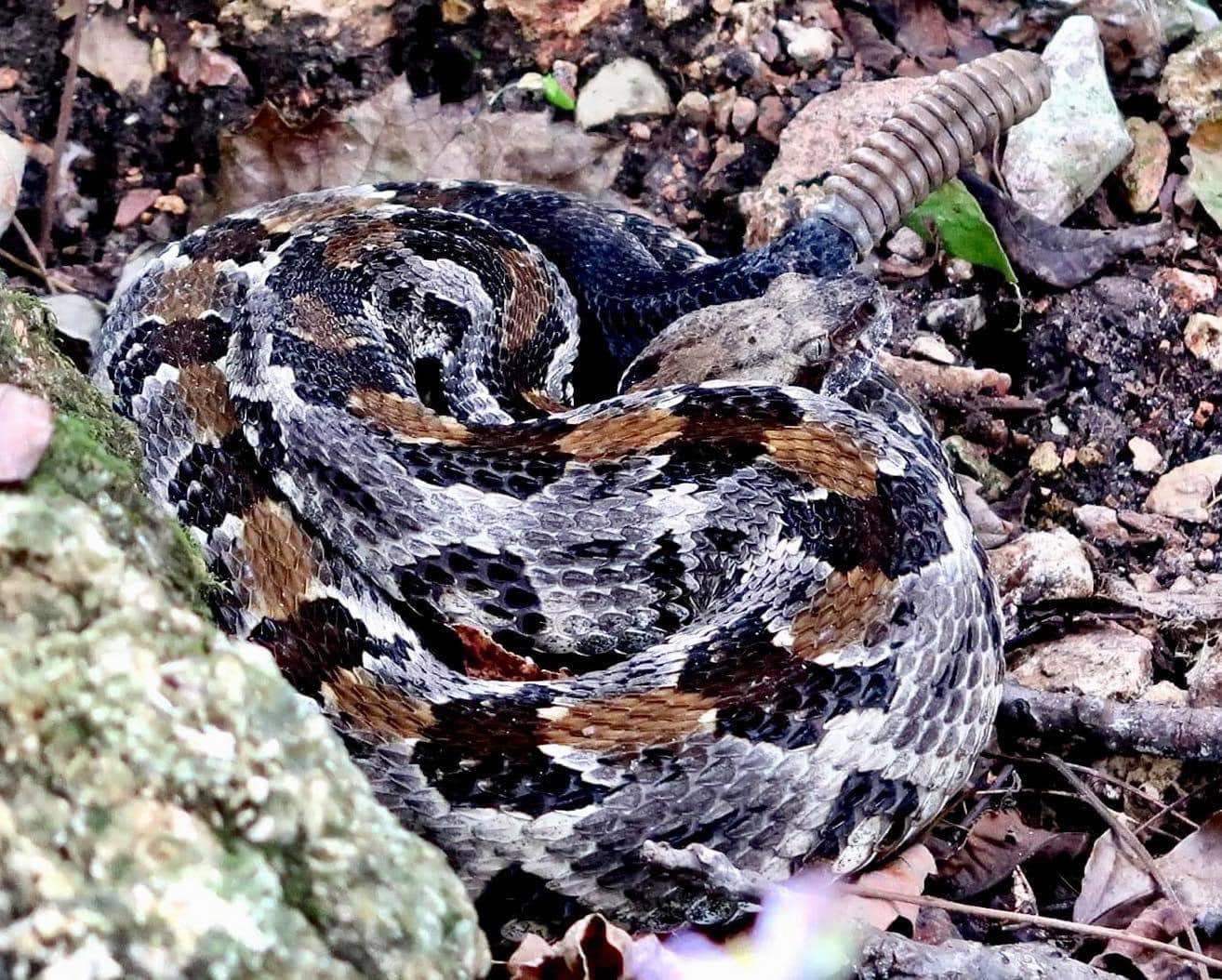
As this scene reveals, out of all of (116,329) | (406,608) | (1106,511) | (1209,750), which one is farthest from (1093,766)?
(116,329)

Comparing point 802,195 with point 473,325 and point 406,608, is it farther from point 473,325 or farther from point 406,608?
point 406,608

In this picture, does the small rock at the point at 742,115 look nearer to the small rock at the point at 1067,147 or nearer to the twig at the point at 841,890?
the small rock at the point at 1067,147

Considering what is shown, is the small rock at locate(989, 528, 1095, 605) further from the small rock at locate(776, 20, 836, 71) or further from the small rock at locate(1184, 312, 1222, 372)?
the small rock at locate(776, 20, 836, 71)

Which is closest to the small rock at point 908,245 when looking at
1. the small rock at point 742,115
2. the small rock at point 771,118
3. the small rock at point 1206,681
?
the small rock at point 771,118

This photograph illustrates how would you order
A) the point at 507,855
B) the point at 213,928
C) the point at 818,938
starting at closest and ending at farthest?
the point at 213,928 → the point at 818,938 → the point at 507,855

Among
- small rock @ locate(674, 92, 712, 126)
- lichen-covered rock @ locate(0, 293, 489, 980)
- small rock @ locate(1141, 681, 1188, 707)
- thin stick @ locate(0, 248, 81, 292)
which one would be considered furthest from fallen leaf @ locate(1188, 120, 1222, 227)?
lichen-covered rock @ locate(0, 293, 489, 980)

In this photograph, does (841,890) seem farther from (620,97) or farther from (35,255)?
(35,255)
